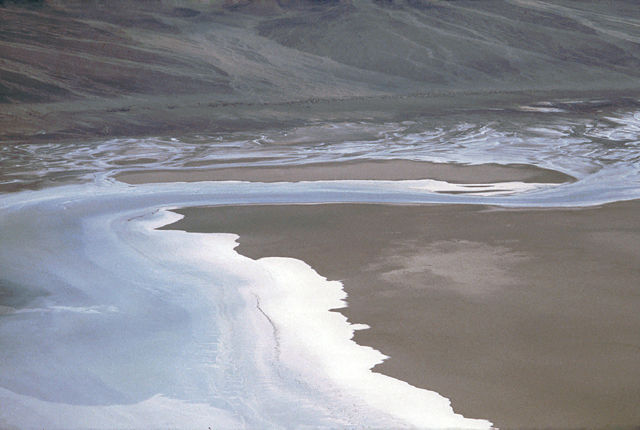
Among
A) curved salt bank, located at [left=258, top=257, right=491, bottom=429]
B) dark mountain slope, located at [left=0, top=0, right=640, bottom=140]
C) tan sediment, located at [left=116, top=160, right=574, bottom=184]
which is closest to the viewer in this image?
curved salt bank, located at [left=258, top=257, right=491, bottom=429]

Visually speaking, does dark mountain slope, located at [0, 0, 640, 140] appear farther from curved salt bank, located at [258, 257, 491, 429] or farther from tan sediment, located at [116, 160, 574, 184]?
curved salt bank, located at [258, 257, 491, 429]

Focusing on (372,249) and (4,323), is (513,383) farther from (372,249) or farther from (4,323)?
(4,323)

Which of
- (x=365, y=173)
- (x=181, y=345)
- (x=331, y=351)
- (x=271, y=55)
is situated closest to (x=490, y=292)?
(x=331, y=351)

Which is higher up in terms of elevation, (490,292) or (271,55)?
(271,55)

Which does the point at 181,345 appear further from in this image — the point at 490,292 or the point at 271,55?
the point at 271,55

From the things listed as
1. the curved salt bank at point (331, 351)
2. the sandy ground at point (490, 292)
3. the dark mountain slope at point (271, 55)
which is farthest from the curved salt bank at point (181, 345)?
the dark mountain slope at point (271, 55)

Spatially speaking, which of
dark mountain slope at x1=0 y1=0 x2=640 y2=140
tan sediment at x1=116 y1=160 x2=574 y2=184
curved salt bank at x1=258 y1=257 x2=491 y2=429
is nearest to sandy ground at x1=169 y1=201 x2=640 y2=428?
curved salt bank at x1=258 y1=257 x2=491 y2=429

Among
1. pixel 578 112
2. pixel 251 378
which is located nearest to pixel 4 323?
pixel 251 378
